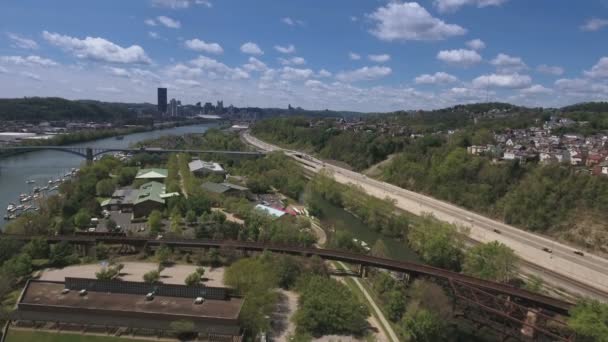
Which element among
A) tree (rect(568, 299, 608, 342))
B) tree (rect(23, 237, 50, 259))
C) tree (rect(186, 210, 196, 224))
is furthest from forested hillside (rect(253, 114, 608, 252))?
tree (rect(23, 237, 50, 259))

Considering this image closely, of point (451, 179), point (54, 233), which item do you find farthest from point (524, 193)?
point (54, 233)

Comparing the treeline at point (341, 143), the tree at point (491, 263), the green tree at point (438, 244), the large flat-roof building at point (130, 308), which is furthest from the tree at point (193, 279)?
the treeline at point (341, 143)

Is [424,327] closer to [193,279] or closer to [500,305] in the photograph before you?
[500,305]

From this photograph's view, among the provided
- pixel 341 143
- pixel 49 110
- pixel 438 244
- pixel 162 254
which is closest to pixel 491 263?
pixel 438 244

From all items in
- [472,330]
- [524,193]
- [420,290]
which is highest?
[524,193]

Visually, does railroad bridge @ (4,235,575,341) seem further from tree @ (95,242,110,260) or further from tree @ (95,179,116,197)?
tree @ (95,179,116,197)

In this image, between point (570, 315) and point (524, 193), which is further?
point (524, 193)

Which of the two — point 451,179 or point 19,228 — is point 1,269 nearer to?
point 19,228
